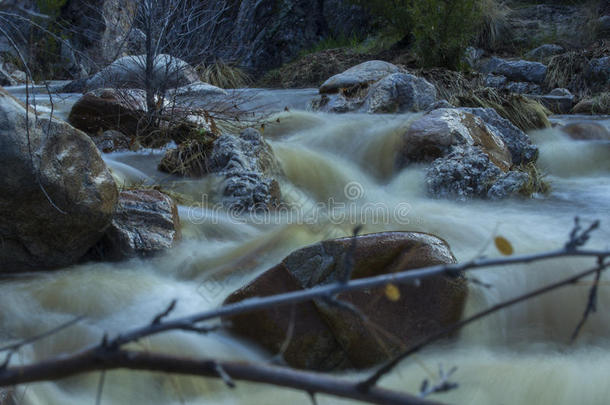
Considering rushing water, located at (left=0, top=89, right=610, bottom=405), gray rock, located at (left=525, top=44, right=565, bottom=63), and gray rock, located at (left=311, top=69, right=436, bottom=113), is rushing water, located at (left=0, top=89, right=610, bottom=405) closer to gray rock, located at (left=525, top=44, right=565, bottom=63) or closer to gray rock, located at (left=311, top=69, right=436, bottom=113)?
gray rock, located at (left=311, top=69, right=436, bottom=113)

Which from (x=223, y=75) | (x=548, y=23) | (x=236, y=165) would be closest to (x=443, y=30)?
(x=548, y=23)

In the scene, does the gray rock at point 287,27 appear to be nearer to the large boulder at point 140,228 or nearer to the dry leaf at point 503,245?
the large boulder at point 140,228

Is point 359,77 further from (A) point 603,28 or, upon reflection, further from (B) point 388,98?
(A) point 603,28

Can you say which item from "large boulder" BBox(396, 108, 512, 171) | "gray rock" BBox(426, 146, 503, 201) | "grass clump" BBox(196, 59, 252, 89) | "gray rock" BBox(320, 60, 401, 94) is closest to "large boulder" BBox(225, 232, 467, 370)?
"gray rock" BBox(426, 146, 503, 201)

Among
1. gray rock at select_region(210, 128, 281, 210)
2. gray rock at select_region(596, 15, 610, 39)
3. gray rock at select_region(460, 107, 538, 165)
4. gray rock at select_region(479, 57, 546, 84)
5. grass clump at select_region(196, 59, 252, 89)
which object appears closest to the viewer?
gray rock at select_region(210, 128, 281, 210)

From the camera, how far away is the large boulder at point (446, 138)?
5.19 meters

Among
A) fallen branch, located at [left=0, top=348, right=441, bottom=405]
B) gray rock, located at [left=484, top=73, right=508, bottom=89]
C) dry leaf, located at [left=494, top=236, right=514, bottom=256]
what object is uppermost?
dry leaf, located at [left=494, top=236, right=514, bottom=256]

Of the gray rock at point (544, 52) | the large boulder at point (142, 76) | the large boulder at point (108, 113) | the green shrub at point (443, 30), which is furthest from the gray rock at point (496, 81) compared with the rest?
the large boulder at point (108, 113)

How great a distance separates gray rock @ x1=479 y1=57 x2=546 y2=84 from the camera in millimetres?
10312

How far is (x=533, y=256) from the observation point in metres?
0.73

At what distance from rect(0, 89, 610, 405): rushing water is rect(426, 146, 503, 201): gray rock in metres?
0.14

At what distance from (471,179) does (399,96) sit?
2.66 metres

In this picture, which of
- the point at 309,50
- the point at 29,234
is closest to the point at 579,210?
the point at 29,234

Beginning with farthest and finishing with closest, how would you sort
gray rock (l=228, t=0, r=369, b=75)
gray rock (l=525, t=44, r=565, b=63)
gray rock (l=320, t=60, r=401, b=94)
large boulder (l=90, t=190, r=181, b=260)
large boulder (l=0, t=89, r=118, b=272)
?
gray rock (l=228, t=0, r=369, b=75), gray rock (l=525, t=44, r=565, b=63), gray rock (l=320, t=60, r=401, b=94), large boulder (l=90, t=190, r=181, b=260), large boulder (l=0, t=89, r=118, b=272)
